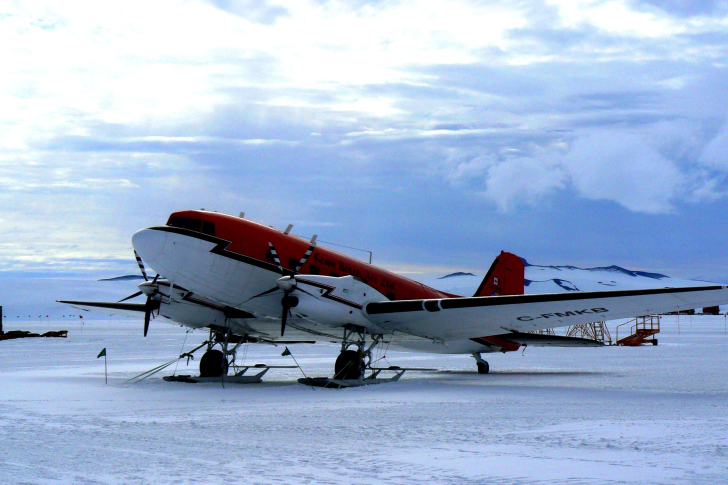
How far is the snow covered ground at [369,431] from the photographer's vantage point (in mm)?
9492

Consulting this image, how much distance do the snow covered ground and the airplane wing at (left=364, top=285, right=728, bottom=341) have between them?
1830 mm

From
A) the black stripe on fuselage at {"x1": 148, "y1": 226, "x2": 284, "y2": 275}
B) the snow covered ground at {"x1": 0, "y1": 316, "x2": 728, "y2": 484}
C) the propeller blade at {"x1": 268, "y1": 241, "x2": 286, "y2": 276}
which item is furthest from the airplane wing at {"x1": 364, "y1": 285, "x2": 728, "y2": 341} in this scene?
the black stripe on fuselage at {"x1": 148, "y1": 226, "x2": 284, "y2": 275}

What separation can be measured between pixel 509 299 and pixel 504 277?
9.91m

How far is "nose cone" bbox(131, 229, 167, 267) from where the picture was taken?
20.6m

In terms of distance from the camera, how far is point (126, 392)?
1986cm

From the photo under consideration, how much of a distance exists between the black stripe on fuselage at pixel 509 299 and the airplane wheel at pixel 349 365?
4.70ft

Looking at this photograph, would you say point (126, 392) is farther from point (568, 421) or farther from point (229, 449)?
point (568, 421)

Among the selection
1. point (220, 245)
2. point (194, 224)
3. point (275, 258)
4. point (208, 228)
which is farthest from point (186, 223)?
point (275, 258)

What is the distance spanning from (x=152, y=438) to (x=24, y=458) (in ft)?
7.22

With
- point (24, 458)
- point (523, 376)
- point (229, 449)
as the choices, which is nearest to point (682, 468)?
point (229, 449)

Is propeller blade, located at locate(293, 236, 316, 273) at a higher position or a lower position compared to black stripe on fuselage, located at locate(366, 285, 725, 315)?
higher

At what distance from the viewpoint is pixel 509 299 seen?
69.6ft

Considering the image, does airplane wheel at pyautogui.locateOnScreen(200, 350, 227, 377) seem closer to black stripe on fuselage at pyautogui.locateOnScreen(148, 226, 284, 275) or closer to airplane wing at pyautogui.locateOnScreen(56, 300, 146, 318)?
black stripe on fuselage at pyautogui.locateOnScreen(148, 226, 284, 275)

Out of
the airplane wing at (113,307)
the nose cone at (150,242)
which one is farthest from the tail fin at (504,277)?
the nose cone at (150,242)
